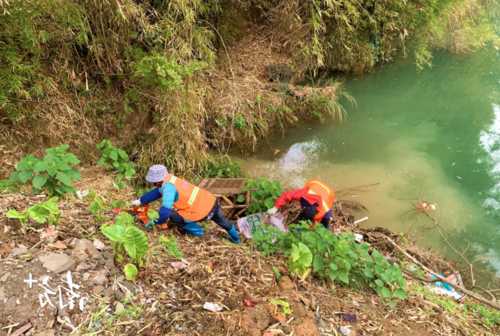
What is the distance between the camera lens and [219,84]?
6555mm

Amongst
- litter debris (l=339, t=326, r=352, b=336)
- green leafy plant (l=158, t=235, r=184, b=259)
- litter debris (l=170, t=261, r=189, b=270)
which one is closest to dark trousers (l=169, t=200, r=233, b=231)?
green leafy plant (l=158, t=235, r=184, b=259)

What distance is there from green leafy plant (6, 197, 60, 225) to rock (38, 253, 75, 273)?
373mm

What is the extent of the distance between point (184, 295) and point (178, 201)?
126 centimetres

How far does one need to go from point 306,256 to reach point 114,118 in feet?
10.7

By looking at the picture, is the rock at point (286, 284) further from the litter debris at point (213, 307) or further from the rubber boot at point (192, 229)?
the rubber boot at point (192, 229)

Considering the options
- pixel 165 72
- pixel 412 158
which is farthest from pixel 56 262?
pixel 412 158

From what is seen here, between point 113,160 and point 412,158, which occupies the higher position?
point 113,160

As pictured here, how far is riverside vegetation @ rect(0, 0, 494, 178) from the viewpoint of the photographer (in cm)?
412

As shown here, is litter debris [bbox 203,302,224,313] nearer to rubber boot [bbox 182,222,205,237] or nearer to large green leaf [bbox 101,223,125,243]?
large green leaf [bbox 101,223,125,243]

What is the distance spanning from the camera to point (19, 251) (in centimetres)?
267

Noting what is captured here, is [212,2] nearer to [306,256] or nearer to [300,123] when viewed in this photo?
[300,123]

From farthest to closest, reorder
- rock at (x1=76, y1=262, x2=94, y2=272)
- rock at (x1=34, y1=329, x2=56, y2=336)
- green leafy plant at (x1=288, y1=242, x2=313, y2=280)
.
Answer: green leafy plant at (x1=288, y1=242, x2=313, y2=280) → rock at (x1=76, y1=262, x2=94, y2=272) → rock at (x1=34, y1=329, x2=56, y2=336)

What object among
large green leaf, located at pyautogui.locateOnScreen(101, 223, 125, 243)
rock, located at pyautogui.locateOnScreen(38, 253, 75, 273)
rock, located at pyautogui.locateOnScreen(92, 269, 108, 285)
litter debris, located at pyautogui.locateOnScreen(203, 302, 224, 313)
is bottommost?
litter debris, located at pyautogui.locateOnScreen(203, 302, 224, 313)

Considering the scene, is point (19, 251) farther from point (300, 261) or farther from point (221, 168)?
point (221, 168)
